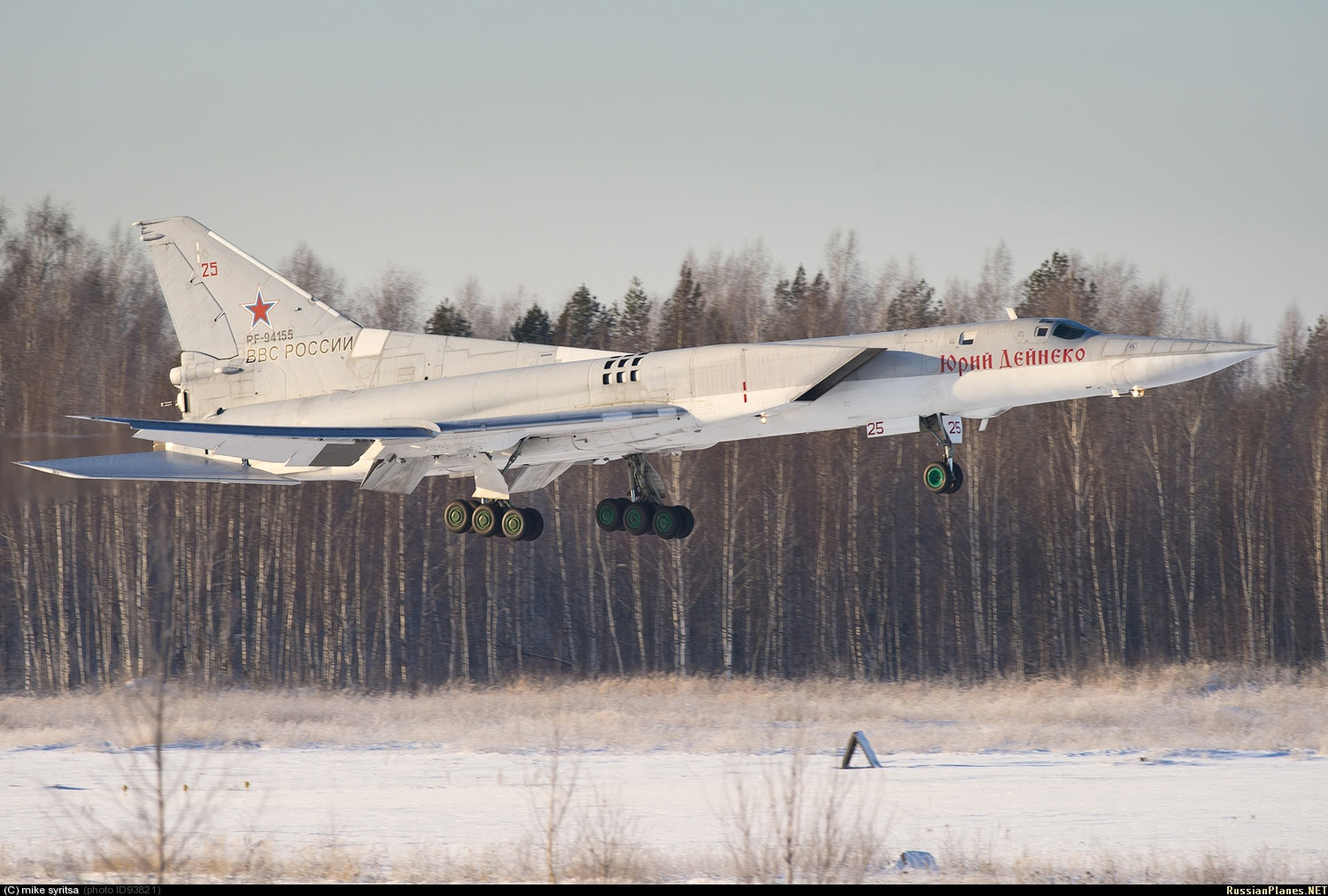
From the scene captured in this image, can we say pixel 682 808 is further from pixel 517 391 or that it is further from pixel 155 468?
pixel 155 468

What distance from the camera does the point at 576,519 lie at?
43.6m

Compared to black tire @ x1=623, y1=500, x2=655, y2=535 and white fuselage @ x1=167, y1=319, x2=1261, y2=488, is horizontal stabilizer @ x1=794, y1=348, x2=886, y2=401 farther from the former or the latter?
black tire @ x1=623, y1=500, x2=655, y2=535

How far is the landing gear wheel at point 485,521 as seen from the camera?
21531 mm

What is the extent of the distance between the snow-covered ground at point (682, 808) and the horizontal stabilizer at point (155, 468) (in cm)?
447

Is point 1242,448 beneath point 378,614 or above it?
above

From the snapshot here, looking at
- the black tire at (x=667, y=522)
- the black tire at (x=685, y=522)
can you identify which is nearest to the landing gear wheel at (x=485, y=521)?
the black tire at (x=667, y=522)

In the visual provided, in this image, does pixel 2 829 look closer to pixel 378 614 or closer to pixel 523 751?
pixel 523 751

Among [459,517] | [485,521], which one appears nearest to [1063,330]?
[485,521]

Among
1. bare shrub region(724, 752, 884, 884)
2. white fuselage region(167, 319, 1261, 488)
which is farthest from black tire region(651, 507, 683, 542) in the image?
bare shrub region(724, 752, 884, 884)

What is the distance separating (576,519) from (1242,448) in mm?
21418

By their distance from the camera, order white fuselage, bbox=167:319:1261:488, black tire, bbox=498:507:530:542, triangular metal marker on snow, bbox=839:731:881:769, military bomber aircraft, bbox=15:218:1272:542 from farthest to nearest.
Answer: black tire, bbox=498:507:530:542 → triangular metal marker on snow, bbox=839:731:881:769 → military bomber aircraft, bbox=15:218:1272:542 → white fuselage, bbox=167:319:1261:488

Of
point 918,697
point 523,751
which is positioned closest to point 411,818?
point 523,751

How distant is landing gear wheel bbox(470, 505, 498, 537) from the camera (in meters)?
21.5

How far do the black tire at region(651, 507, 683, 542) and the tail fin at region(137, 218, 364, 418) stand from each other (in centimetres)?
594
